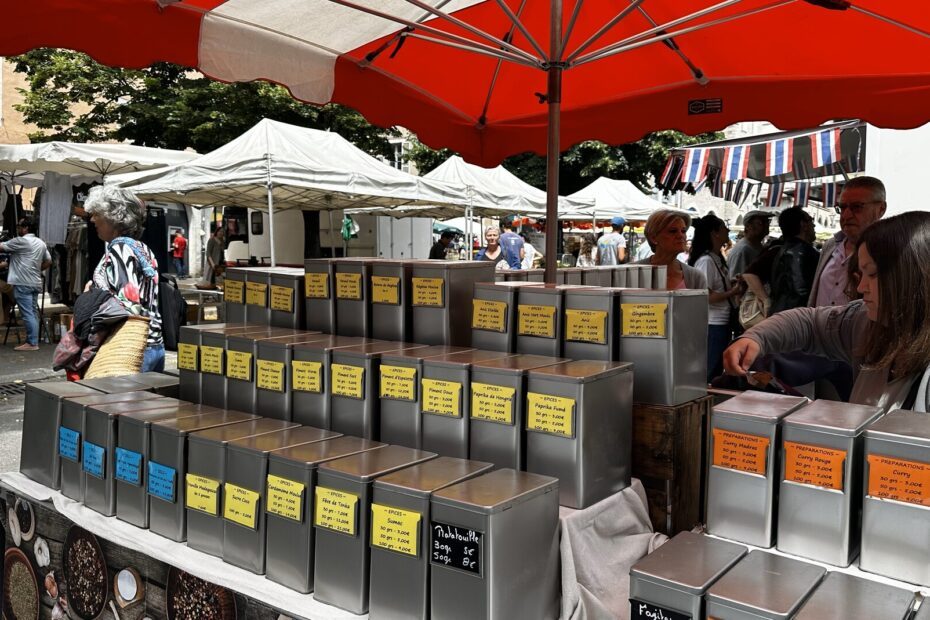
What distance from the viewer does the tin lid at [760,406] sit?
1598 millimetres

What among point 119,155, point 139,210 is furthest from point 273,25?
point 119,155

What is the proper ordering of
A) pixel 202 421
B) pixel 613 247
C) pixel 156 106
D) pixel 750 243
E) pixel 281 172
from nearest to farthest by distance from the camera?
pixel 202 421 → pixel 750 243 → pixel 281 172 → pixel 613 247 → pixel 156 106

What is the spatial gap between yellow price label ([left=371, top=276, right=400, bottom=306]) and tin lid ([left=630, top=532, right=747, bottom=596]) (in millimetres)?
1187

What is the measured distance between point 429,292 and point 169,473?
3.05ft

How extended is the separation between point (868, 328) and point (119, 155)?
9928 mm

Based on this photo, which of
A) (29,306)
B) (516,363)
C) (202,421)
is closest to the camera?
(516,363)

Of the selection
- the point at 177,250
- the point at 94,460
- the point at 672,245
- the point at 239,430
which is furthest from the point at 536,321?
the point at 177,250

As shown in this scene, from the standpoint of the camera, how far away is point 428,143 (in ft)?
15.1

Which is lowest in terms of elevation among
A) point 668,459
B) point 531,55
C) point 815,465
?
point 668,459

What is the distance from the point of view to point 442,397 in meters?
1.91

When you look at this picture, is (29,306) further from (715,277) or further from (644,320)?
(644,320)

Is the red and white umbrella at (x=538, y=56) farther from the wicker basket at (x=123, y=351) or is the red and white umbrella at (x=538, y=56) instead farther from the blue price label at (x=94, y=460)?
the blue price label at (x=94, y=460)

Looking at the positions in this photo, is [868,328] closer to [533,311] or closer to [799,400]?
[799,400]

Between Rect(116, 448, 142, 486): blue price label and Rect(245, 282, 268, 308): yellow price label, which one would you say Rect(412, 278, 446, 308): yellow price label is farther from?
Rect(116, 448, 142, 486): blue price label
